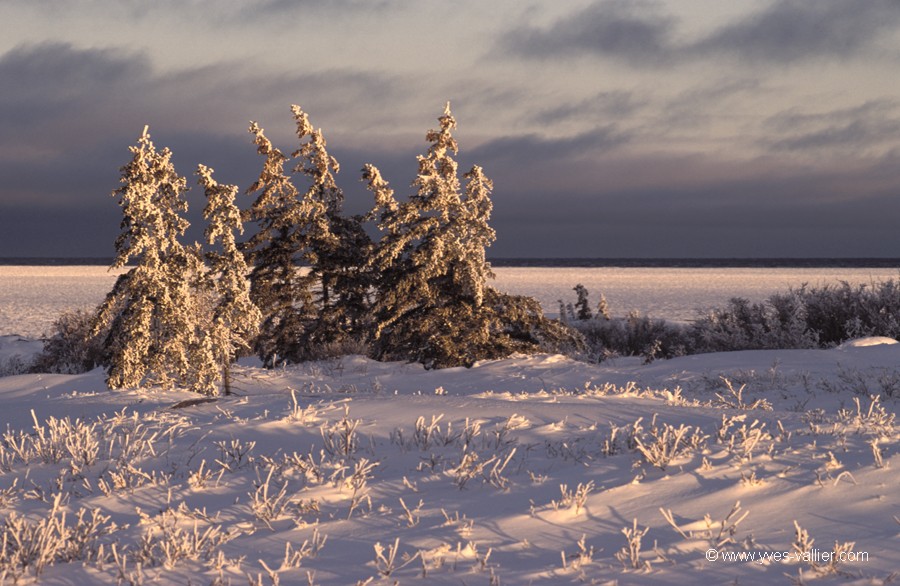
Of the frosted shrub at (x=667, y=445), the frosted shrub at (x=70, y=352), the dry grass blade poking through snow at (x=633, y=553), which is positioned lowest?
the frosted shrub at (x=70, y=352)

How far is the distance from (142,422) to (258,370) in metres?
7.05

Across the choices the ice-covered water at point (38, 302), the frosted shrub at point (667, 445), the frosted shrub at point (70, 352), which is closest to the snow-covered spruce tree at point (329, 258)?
the frosted shrub at point (70, 352)

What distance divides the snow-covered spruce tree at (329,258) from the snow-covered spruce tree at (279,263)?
0.55 feet

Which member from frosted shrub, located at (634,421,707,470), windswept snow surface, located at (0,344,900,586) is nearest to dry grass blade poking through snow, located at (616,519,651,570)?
windswept snow surface, located at (0,344,900,586)

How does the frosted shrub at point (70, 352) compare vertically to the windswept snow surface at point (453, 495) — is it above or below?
below

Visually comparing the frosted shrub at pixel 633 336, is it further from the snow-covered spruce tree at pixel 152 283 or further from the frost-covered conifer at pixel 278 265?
the snow-covered spruce tree at pixel 152 283

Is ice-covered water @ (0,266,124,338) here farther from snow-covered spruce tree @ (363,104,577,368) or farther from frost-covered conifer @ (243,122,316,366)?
snow-covered spruce tree @ (363,104,577,368)

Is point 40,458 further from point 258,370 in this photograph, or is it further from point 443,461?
point 258,370

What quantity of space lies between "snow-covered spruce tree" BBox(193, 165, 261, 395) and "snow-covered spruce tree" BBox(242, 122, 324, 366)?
5933mm

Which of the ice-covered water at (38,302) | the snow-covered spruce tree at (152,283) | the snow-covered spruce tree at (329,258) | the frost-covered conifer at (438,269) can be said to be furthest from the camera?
the ice-covered water at (38,302)

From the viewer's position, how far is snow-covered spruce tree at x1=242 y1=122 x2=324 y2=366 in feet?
55.4

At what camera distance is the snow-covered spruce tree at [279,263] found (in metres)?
16.9

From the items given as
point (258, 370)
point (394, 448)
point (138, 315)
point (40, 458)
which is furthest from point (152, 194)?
point (394, 448)

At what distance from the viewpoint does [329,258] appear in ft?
55.9
